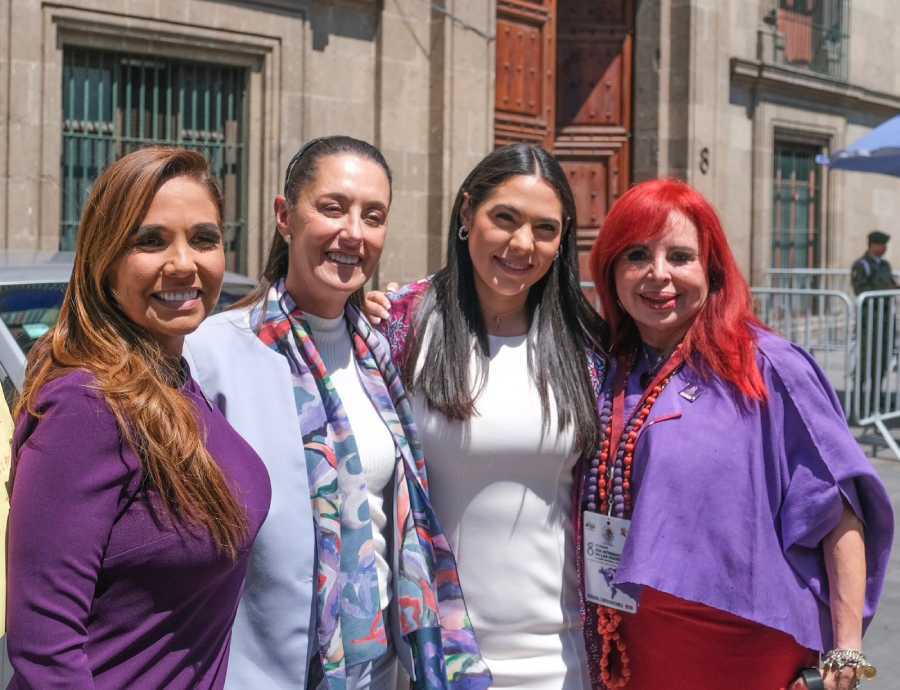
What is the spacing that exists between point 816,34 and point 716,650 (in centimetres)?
1598

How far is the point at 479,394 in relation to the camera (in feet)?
9.34

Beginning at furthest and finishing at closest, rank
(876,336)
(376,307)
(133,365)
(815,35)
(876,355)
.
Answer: (815,35) < (876,336) < (876,355) < (376,307) < (133,365)

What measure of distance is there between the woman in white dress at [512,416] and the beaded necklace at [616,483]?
59mm

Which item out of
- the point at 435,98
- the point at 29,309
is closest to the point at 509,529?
the point at 29,309

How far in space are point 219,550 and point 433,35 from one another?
9642mm

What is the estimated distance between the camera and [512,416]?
282cm

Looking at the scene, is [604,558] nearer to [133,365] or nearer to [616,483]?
[616,483]

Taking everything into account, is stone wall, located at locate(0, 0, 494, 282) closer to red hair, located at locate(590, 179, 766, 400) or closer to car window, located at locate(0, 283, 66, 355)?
car window, located at locate(0, 283, 66, 355)

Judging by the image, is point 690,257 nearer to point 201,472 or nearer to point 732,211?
point 201,472

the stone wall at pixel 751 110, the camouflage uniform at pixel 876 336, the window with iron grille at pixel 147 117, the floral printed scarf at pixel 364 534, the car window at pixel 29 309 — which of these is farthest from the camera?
the stone wall at pixel 751 110

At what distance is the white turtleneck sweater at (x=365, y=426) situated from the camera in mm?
2643

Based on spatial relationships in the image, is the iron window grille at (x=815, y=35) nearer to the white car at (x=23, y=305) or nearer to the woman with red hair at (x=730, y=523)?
the white car at (x=23, y=305)

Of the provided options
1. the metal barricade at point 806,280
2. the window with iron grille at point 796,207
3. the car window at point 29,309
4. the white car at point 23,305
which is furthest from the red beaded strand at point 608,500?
the window with iron grille at point 796,207

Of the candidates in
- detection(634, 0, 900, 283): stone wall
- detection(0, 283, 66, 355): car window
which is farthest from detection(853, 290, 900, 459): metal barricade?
detection(0, 283, 66, 355): car window
